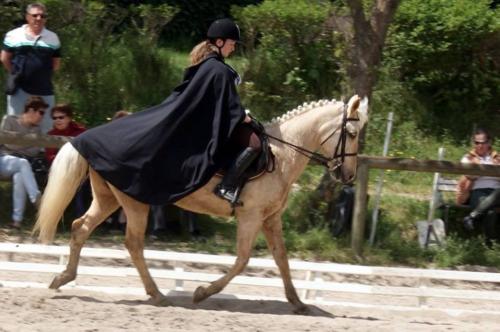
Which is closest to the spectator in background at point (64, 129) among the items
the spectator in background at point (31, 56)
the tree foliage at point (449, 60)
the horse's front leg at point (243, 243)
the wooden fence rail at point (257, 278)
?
the spectator in background at point (31, 56)

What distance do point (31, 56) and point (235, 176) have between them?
147 inches

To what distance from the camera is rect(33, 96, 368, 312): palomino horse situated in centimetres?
745

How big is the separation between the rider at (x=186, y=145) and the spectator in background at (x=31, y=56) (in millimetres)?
3116

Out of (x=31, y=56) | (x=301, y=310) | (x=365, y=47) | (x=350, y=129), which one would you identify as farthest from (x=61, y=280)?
(x=365, y=47)

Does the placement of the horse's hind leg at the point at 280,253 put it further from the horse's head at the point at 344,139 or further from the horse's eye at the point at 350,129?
the horse's eye at the point at 350,129

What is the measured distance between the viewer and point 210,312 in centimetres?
714

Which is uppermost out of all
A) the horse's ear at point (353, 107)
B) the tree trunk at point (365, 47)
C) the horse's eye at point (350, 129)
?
the tree trunk at point (365, 47)

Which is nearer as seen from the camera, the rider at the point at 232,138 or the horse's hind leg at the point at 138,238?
the rider at the point at 232,138

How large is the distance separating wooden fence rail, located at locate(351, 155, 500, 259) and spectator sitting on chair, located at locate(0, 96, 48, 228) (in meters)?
2.93

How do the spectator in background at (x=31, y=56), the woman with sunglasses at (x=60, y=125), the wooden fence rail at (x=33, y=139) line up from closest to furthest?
1. the wooden fence rail at (x=33, y=139)
2. the woman with sunglasses at (x=60, y=125)
3. the spectator in background at (x=31, y=56)

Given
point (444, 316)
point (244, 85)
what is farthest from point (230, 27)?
point (244, 85)

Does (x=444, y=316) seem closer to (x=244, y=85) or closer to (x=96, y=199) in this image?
(x=96, y=199)

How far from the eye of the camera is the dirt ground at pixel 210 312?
6.61 meters

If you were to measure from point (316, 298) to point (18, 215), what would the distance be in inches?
116
